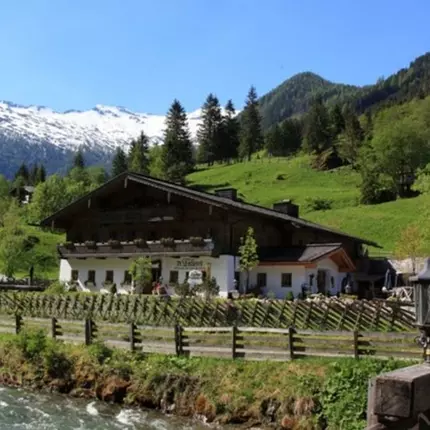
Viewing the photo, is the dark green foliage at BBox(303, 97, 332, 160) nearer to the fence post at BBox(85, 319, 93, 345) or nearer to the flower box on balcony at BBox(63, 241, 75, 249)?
the flower box on balcony at BBox(63, 241, 75, 249)

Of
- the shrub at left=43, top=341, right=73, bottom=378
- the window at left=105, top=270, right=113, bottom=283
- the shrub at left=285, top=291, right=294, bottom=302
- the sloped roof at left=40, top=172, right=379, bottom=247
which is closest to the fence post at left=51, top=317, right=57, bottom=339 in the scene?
the shrub at left=43, top=341, right=73, bottom=378

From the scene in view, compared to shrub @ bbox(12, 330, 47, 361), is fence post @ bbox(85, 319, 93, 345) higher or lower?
higher

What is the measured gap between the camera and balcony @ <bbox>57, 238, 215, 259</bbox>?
37094 millimetres

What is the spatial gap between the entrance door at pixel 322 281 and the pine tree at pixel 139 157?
76.9m

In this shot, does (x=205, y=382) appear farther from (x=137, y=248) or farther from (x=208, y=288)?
(x=137, y=248)

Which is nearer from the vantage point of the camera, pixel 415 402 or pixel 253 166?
pixel 415 402

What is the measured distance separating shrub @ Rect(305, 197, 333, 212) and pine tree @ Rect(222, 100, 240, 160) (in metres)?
40.6

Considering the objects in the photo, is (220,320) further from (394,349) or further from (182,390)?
(394,349)

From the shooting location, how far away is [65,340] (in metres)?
22.4

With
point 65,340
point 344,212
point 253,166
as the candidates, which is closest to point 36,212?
point 253,166

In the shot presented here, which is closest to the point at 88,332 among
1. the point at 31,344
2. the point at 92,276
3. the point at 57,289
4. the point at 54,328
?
the point at 31,344

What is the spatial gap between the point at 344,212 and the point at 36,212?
48426mm

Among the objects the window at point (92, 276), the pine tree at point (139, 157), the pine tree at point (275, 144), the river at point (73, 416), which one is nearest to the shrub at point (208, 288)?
the window at point (92, 276)

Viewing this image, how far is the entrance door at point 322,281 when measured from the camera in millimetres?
38938
